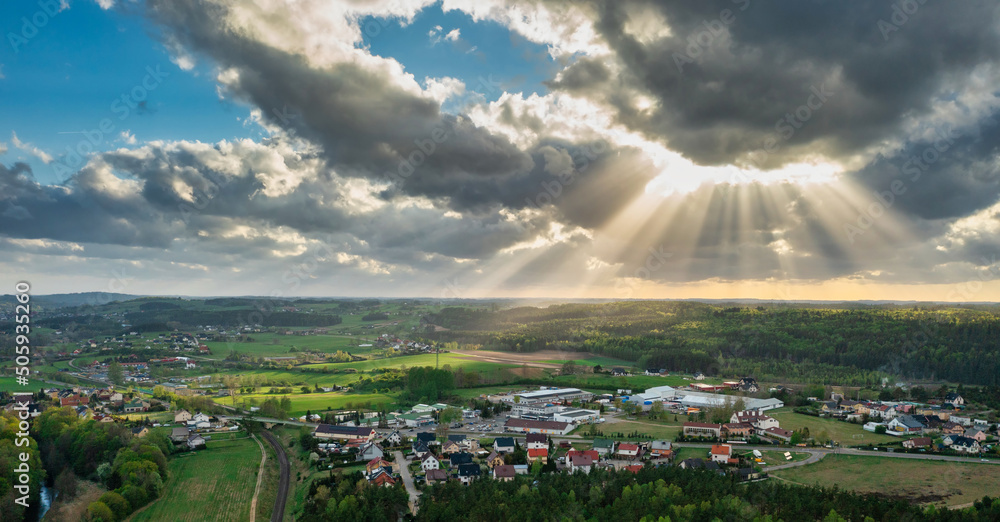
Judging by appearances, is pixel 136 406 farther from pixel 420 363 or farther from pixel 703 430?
pixel 703 430

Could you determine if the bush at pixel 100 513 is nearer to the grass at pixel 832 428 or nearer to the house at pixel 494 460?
the house at pixel 494 460

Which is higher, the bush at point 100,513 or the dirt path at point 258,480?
the bush at point 100,513

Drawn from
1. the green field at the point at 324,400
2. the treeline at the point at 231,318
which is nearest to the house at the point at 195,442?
the green field at the point at 324,400

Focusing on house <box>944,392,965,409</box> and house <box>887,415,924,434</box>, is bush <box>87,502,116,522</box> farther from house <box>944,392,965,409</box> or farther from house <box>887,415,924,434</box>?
house <box>944,392,965,409</box>

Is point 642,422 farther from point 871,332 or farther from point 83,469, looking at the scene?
point 871,332

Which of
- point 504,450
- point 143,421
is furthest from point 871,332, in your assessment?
point 143,421

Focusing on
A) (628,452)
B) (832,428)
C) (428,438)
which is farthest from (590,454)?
(832,428)
